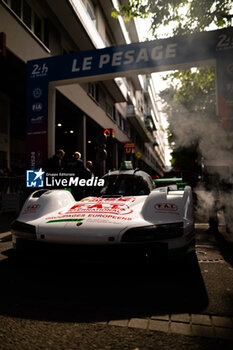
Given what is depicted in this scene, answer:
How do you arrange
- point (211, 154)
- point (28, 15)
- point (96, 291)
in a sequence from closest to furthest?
point (96, 291) → point (28, 15) → point (211, 154)

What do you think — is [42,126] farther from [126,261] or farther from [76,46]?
[76,46]

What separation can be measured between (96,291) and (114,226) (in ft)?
1.86

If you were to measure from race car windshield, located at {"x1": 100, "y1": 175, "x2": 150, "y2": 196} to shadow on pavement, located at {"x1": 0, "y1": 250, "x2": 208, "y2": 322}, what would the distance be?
1.37 metres

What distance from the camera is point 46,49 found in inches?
372

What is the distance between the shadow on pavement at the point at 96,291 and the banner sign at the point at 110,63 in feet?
16.8

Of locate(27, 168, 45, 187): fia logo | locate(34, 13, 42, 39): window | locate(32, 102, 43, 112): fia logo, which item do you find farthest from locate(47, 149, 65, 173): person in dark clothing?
locate(34, 13, 42, 39): window

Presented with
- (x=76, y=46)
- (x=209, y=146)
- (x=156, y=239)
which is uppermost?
(x=76, y=46)

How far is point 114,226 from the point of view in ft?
7.99

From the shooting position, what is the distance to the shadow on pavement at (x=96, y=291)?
1864 millimetres

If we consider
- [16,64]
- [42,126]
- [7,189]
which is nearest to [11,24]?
[16,64]

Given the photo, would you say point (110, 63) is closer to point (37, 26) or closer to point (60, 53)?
point (37, 26)

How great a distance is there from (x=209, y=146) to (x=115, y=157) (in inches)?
391

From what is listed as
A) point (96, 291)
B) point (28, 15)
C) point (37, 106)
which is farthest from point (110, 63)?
point (96, 291)

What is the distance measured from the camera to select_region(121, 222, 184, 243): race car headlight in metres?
2.33
